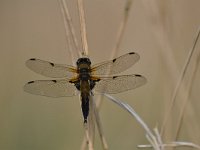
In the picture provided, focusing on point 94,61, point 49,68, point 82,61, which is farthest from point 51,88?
point 94,61

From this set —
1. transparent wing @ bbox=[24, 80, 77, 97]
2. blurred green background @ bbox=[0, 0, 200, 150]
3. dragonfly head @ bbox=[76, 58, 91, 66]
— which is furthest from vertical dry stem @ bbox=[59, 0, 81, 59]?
blurred green background @ bbox=[0, 0, 200, 150]

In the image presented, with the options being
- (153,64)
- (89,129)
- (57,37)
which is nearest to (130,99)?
(153,64)

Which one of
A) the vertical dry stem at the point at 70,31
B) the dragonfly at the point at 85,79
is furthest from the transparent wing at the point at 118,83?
the vertical dry stem at the point at 70,31

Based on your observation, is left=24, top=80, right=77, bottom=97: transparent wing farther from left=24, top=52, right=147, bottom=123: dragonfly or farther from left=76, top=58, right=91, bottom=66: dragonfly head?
left=76, top=58, right=91, bottom=66: dragonfly head

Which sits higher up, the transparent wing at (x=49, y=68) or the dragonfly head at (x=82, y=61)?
the transparent wing at (x=49, y=68)

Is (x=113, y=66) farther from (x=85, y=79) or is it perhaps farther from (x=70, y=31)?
(x=70, y=31)

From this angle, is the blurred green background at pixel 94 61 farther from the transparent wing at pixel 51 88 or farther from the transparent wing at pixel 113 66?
the transparent wing at pixel 51 88
